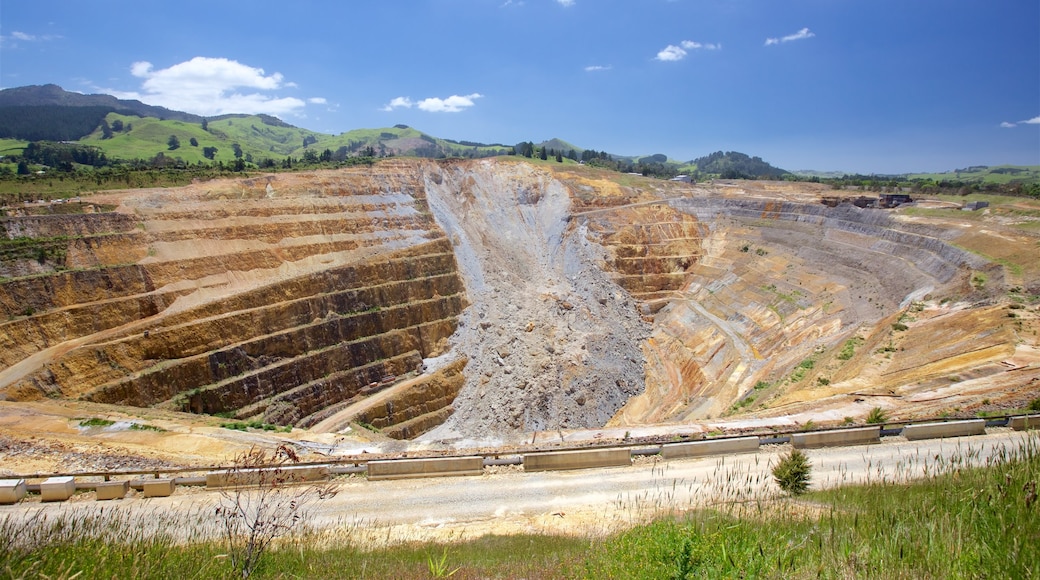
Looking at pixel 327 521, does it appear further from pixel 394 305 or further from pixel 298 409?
pixel 394 305

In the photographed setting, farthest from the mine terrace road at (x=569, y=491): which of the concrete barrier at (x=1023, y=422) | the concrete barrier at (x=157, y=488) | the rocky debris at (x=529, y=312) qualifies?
the rocky debris at (x=529, y=312)

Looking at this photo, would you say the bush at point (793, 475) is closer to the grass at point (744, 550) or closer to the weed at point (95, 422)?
the grass at point (744, 550)

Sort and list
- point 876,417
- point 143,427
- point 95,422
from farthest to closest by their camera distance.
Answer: point 143,427 < point 95,422 < point 876,417

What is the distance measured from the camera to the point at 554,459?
1544cm

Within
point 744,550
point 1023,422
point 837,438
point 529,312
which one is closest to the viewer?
point 744,550

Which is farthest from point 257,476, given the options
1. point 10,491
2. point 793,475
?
point 793,475

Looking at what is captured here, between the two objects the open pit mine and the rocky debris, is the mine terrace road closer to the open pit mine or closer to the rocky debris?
the open pit mine

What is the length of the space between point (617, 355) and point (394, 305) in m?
16.8

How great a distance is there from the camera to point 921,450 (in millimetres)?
14883

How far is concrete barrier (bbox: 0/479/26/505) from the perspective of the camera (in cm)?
1350

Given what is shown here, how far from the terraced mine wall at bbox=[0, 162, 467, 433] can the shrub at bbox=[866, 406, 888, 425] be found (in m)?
23.6

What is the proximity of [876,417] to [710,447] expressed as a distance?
6206mm

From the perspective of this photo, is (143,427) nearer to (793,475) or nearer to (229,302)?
(229,302)

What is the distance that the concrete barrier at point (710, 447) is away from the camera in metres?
15.6
